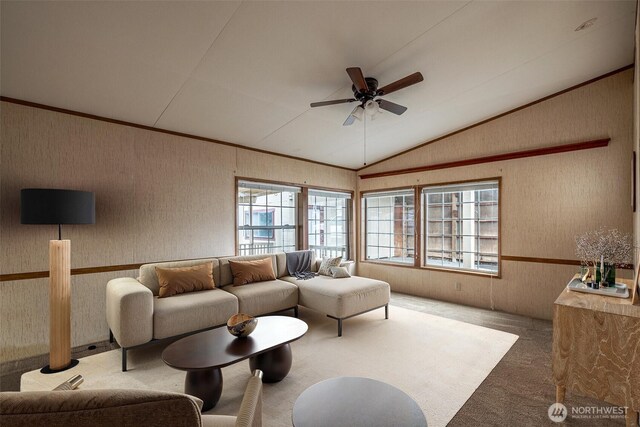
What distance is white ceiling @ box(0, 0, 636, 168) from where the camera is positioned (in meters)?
2.12

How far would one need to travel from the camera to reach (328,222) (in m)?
6.13

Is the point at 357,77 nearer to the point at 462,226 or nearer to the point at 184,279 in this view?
the point at 184,279

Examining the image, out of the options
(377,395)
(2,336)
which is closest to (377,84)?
(377,395)

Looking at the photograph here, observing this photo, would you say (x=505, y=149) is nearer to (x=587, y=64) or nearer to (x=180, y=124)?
(x=587, y=64)

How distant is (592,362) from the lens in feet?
6.30

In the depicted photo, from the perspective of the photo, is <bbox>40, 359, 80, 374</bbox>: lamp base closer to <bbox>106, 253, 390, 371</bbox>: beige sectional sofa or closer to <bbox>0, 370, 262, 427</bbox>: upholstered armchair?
<bbox>106, 253, 390, 371</bbox>: beige sectional sofa

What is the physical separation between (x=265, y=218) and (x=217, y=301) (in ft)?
6.63

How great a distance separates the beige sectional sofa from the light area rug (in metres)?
0.23

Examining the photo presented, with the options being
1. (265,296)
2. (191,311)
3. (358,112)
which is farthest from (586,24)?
(191,311)

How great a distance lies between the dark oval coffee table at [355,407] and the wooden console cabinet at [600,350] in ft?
4.23

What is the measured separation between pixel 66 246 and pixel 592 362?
13.9 ft

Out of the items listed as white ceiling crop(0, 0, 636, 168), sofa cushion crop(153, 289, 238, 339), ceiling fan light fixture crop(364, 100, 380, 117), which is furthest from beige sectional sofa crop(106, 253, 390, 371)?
ceiling fan light fixture crop(364, 100, 380, 117)

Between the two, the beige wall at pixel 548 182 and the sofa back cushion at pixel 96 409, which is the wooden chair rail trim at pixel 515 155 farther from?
the sofa back cushion at pixel 96 409

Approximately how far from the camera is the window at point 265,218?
185 inches
